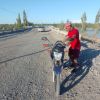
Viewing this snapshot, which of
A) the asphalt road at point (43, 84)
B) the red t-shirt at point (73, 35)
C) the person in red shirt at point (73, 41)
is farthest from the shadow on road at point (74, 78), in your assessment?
the red t-shirt at point (73, 35)

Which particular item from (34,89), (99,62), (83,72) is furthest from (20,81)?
(99,62)

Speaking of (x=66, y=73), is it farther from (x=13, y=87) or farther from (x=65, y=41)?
(x=13, y=87)

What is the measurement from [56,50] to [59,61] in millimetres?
341

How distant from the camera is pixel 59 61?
5.91m

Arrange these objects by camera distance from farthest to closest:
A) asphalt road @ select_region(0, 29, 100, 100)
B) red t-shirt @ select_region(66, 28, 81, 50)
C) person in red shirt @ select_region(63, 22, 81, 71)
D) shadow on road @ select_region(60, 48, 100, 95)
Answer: red t-shirt @ select_region(66, 28, 81, 50) < person in red shirt @ select_region(63, 22, 81, 71) < shadow on road @ select_region(60, 48, 100, 95) < asphalt road @ select_region(0, 29, 100, 100)

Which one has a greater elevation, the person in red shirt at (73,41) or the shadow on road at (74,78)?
the person in red shirt at (73,41)

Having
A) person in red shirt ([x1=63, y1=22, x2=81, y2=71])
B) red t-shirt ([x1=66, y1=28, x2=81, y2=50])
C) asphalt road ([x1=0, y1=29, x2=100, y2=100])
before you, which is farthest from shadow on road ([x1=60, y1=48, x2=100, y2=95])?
red t-shirt ([x1=66, y1=28, x2=81, y2=50])

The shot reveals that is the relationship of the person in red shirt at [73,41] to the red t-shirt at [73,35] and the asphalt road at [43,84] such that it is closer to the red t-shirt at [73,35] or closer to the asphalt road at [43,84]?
the red t-shirt at [73,35]

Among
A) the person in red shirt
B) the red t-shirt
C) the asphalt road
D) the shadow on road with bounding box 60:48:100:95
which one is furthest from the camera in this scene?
the red t-shirt

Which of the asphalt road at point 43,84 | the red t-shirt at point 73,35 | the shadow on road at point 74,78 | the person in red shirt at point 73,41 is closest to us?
the asphalt road at point 43,84

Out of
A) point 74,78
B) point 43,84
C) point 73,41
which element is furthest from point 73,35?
point 43,84

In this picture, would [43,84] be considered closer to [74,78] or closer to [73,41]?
[74,78]

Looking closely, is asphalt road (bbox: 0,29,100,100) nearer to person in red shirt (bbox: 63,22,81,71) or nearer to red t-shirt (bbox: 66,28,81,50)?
person in red shirt (bbox: 63,22,81,71)

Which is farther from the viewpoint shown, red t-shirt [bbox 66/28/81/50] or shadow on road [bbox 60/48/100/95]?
red t-shirt [bbox 66/28/81/50]
